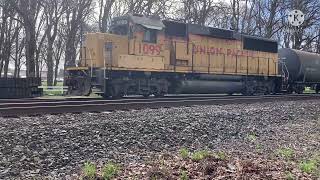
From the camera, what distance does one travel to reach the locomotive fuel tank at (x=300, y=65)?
27312 millimetres

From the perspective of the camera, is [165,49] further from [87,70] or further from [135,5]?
[135,5]

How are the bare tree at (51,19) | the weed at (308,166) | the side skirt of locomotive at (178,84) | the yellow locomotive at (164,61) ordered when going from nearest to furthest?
the weed at (308,166) → the side skirt of locomotive at (178,84) → the yellow locomotive at (164,61) → the bare tree at (51,19)

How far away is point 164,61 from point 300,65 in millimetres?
11755

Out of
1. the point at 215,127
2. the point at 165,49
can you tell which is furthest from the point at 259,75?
the point at 215,127

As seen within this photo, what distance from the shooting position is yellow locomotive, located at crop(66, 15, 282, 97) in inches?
698

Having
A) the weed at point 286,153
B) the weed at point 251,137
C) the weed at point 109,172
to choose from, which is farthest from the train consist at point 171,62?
the weed at point 109,172

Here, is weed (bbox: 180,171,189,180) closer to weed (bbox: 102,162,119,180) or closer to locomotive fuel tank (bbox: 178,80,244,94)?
weed (bbox: 102,162,119,180)

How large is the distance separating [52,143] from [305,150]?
14.6ft

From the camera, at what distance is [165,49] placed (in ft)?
64.0

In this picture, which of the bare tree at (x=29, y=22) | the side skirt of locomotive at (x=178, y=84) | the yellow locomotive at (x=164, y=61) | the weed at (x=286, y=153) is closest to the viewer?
the weed at (x=286, y=153)

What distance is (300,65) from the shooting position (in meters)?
27.2

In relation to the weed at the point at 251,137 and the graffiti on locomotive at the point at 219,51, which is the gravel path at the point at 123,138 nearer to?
the weed at the point at 251,137

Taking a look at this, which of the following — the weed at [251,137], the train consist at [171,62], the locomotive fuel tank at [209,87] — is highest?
the train consist at [171,62]

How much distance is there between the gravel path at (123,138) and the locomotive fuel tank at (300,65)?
16.1 meters
